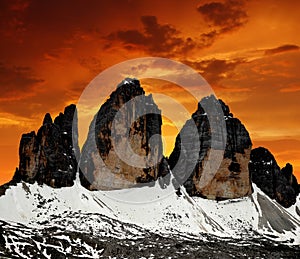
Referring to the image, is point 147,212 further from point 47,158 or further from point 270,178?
point 270,178

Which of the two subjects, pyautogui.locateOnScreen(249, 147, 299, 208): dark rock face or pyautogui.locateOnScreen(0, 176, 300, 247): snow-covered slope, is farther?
pyautogui.locateOnScreen(249, 147, 299, 208): dark rock face

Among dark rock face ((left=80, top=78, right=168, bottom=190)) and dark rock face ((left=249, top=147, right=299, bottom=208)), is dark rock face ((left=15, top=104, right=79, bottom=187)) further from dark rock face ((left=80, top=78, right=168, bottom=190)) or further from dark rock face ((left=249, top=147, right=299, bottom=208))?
dark rock face ((left=249, top=147, right=299, bottom=208))

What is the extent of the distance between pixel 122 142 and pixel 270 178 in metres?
60.9

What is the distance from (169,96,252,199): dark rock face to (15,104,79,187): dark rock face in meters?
38.9

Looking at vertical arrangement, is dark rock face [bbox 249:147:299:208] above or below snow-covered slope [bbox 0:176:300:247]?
above

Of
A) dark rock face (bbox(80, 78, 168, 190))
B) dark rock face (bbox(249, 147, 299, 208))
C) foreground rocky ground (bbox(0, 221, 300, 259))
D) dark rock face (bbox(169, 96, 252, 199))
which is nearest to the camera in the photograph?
foreground rocky ground (bbox(0, 221, 300, 259))

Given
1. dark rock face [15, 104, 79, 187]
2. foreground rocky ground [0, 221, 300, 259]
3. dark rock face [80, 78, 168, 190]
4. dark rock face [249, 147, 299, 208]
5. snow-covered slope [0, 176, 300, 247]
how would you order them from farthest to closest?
1. dark rock face [249, 147, 299, 208]
2. dark rock face [80, 78, 168, 190]
3. dark rock face [15, 104, 79, 187]
4. snow-covered slope [0, 176, 300, 247]
5. foreground rocky ground [0, 221, 300, 259]

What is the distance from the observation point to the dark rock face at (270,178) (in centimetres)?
16450

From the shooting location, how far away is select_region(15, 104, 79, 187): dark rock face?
389 ft

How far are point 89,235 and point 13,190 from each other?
2497 cm

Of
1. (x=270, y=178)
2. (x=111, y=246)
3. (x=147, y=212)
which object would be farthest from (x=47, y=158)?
(x=270, y=178)

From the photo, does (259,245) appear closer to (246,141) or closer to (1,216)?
(246,141)

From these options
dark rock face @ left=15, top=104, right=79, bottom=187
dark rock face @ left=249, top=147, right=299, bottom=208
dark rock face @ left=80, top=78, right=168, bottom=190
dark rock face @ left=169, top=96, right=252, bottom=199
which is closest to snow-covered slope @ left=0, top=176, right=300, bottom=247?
dark rock face @ left=15, top=104, right=79, bottom=187

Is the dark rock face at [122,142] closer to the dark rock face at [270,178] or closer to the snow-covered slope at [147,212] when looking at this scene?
the snow-covered slope at [147,212]
